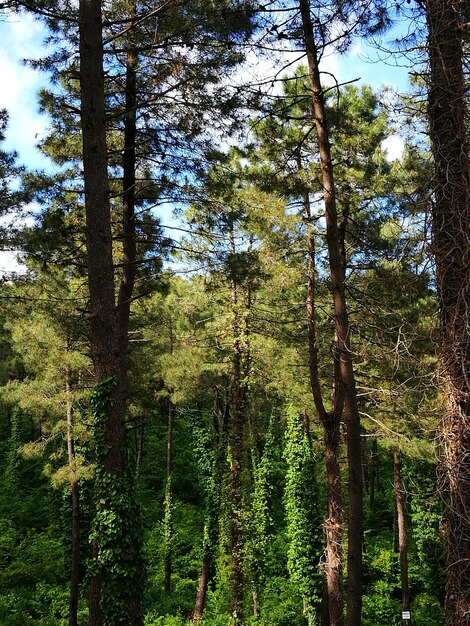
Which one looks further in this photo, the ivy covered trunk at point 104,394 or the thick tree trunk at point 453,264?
the ivy covered trunk at point 104,394

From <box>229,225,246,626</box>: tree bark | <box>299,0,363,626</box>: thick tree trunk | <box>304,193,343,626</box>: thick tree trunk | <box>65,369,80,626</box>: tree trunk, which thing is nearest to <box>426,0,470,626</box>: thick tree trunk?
<box>299,0,363,626</box>: thick tree trunk

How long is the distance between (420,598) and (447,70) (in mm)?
18170

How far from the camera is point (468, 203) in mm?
2955

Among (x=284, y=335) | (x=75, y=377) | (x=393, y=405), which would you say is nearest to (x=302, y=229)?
(x=284, y=335)

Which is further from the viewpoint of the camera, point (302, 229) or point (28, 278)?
point (28, 278)

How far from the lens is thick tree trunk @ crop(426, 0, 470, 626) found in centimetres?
274

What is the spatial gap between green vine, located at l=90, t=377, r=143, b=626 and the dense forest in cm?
2

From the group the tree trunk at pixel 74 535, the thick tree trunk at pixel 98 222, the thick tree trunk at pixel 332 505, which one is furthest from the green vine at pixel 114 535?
the tree trunk at pixel 74 535

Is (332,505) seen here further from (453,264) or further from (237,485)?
(453,264)

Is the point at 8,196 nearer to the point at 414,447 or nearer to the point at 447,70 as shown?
the point at 447,70

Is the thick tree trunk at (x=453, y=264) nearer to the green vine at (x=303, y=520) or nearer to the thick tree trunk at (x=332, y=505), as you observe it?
the thick tree trunk at (x=332, y=505)

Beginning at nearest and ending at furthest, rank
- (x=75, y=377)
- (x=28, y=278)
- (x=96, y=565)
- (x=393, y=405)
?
(x=96, y=565), (x=28, y=278), (x=393, y=405), (x=75, y=377)

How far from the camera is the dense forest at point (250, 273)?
10.3ft

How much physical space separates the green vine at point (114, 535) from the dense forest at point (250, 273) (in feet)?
0.07
